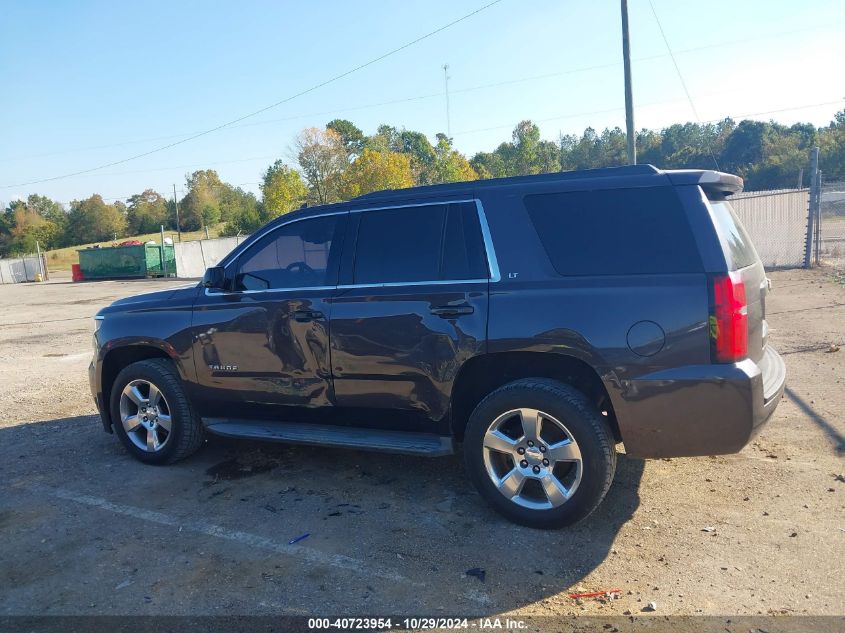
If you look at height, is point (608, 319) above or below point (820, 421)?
above

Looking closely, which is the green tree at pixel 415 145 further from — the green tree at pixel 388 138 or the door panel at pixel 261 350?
the door panel at pixel 261 350

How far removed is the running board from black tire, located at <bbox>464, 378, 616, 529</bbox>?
275 mm

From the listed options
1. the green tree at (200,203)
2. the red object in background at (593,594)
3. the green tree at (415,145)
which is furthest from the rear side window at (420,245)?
the green tree at (200,203)

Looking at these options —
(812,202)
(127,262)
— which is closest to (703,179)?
(812,202)

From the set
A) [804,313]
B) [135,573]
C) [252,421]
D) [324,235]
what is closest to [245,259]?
[324,235]

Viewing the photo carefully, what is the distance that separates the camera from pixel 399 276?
4078 millimetres

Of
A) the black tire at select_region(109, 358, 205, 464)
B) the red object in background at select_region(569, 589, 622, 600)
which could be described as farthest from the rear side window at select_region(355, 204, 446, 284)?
the red object in background at select_region(569, 589, 622, 600)

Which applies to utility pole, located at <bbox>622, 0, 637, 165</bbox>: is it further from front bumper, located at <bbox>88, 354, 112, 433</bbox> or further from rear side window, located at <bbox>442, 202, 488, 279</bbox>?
front bumper, located at <bbox>88, 354, 112, 433</bbox>

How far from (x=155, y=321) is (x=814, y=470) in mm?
4844

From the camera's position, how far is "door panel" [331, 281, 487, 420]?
12.4 ft

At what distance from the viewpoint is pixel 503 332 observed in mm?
3658

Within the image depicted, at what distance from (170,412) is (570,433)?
3071 millimetres

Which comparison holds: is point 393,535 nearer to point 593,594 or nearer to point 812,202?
point 593,594

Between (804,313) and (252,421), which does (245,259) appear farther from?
(804,313)
